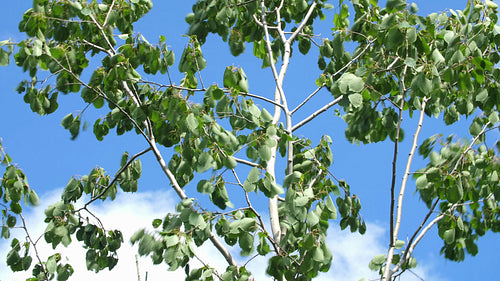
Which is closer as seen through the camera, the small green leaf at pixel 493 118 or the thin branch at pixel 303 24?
the small green leaf at pixel 493 118

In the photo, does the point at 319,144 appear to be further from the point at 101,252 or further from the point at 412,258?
the point at 101,252

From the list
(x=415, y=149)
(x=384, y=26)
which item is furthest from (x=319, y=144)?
(x=384, y=26)

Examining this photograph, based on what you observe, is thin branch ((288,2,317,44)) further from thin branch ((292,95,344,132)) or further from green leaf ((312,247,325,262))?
green leaf ((312,247,325,262))

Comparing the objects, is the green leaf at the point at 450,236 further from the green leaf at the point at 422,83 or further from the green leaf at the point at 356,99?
the green leaf at the point at 356,99

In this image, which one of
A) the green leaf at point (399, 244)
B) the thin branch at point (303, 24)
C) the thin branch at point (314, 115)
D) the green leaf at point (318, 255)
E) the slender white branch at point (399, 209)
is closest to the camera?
the green leaf at point (318, 255)

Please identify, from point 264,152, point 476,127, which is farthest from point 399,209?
point 264,152

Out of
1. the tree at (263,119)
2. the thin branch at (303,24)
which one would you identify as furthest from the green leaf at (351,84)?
the thin branch at (303,24)

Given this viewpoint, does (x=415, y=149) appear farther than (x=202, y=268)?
Yes

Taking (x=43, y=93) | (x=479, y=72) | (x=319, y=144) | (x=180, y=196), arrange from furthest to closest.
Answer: (x=319, y=144) → (x=43, y=93) → (x=180, y=196) → (x=479, y=72)

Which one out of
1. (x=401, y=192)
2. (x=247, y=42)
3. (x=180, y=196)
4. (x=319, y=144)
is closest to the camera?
(x=401, y=192)

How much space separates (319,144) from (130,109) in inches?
69.3

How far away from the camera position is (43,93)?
532 centimetres

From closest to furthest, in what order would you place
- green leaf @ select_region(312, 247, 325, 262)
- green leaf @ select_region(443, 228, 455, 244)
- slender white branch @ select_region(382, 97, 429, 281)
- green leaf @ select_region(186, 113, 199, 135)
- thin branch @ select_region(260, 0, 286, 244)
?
green leaf @ select_region(312, 247, 325, 262)
green leaf @ select_region(186, 113, 199, 135)
slender white branch @ select_region(382, 97, 429, 281)
green leaf @ select_region(443, 228, 455, 244)
thin branch @ select_region(260, 0, 286, 244)

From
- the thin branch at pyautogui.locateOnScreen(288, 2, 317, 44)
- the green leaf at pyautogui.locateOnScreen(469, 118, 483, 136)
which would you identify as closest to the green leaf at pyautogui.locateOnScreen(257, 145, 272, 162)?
the green leaf at pyautogui.locateOnScreen(469, 118, 483, 136)
